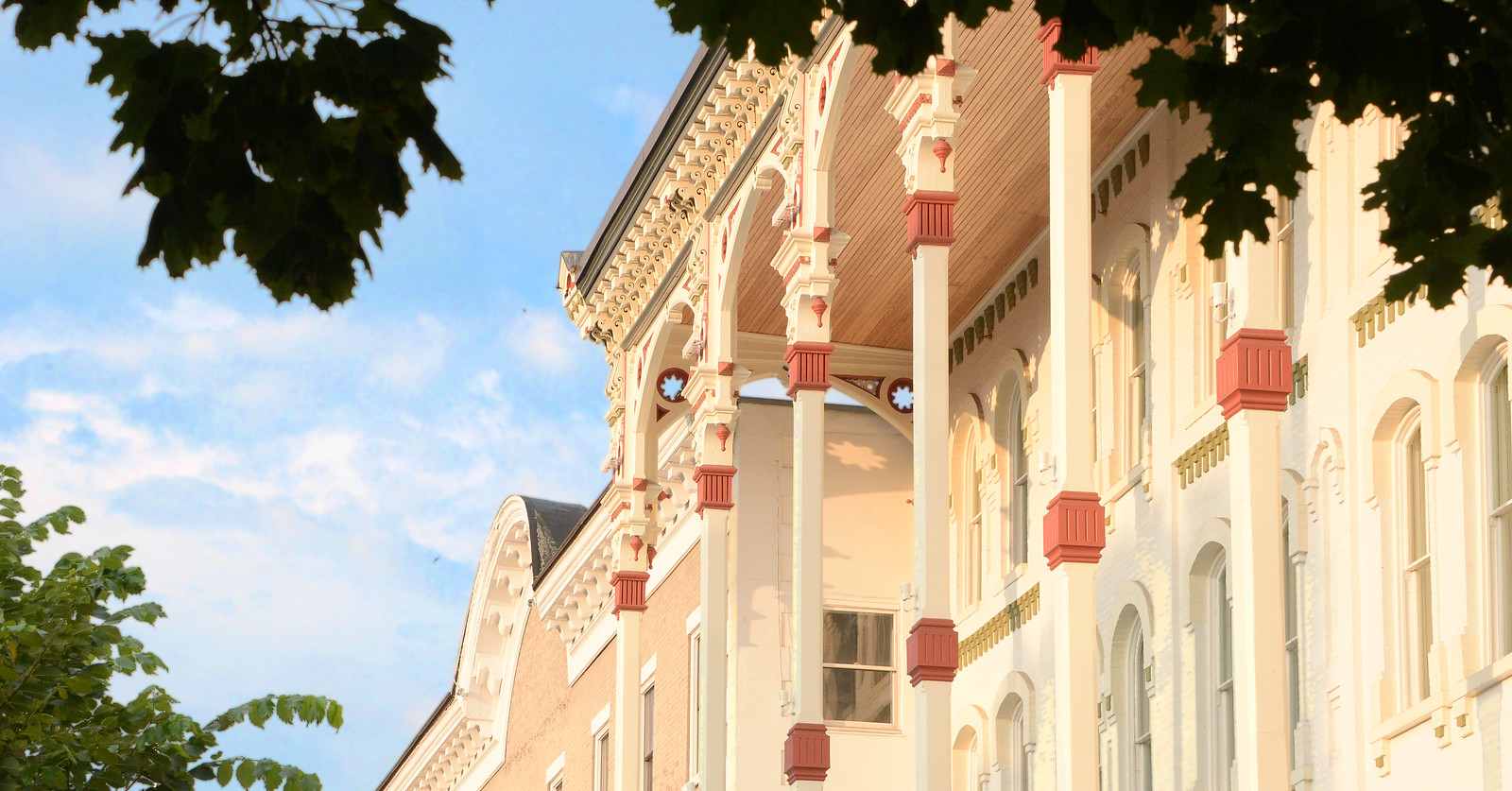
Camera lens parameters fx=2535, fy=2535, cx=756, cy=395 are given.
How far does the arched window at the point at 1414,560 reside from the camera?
1731 cm

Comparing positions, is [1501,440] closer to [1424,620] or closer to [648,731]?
[1424,620]

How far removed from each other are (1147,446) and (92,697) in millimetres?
11149

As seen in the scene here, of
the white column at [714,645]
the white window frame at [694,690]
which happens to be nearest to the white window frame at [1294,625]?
the white column at [714,645]

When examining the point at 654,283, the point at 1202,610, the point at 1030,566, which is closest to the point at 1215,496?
the point at 1202,610

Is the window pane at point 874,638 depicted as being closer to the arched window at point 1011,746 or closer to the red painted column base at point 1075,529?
the arched window at point 1011,746

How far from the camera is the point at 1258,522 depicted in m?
14.6

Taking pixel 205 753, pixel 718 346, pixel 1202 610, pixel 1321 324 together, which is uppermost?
pixel 718 346

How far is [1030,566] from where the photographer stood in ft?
82.2

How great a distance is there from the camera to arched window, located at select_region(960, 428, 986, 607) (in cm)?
2702

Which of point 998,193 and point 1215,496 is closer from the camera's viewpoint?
point 1215,496

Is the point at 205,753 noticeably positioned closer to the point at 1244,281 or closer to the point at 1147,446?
the point at 1244,281

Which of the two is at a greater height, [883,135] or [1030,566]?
[883,135]

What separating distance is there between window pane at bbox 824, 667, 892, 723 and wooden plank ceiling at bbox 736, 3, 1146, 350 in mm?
3759

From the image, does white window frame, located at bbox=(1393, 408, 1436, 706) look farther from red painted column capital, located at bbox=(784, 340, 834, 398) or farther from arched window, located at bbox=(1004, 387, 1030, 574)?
arched window, located at bbox=(1004, 387, 1030, 574)
